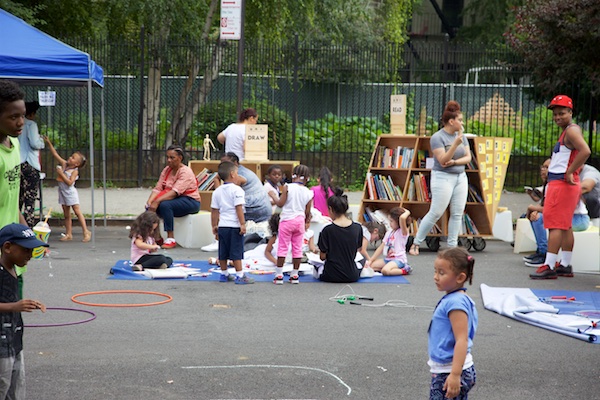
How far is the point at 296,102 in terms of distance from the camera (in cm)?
2012

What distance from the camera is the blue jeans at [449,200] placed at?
1305 cm

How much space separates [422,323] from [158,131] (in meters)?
13.4

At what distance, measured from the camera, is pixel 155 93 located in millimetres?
20906

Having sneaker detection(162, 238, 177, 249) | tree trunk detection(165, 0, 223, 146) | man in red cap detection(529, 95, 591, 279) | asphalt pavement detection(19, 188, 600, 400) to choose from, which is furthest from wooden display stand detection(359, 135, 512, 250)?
tree trunk detection(165, 0, 223, 146)

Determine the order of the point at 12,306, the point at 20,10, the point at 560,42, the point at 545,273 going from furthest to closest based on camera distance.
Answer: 1. the point at 20,10
2. the point at 560,42
3. the point at 545,273
4. the point at 12,306

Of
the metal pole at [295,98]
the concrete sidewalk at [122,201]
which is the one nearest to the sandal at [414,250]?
the concrete sidewalk at [122,201]

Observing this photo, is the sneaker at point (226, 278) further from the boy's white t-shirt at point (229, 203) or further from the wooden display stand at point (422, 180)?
the wooden display stand at point (422, 180)

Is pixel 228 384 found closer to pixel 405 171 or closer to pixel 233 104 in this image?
pixel 405 171

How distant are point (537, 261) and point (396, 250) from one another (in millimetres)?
2259

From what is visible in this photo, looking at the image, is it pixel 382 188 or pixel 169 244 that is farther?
pixel 382 188

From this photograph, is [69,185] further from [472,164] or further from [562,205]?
[562,205]

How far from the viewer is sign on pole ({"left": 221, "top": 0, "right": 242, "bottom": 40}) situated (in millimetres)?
15531

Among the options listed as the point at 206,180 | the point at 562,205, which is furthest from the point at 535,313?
the point at 206,180

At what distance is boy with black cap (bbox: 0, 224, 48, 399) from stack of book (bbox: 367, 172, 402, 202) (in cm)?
1005
